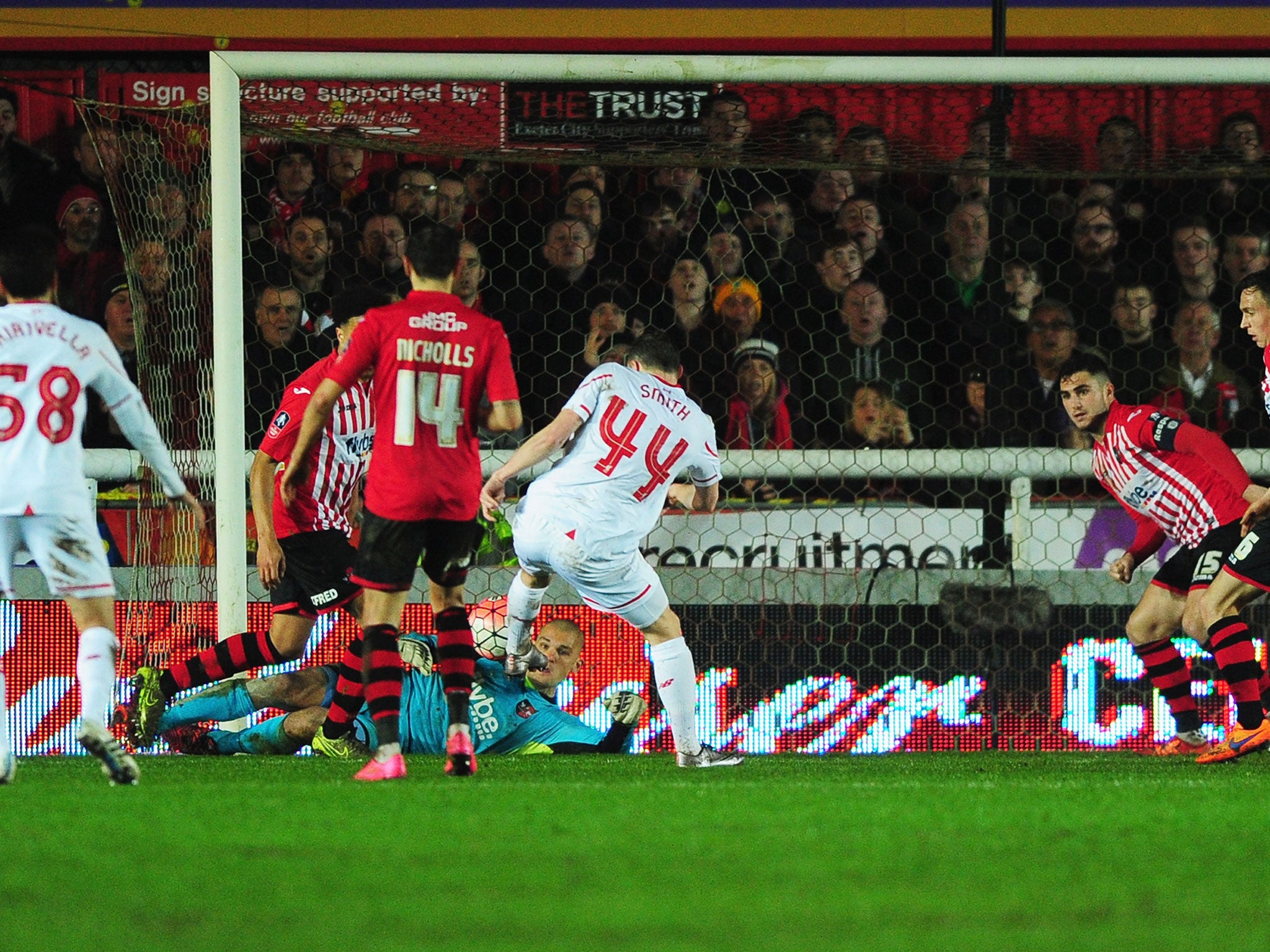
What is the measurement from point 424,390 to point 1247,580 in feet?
9.34

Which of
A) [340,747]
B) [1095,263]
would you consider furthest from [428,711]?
[1095,263]

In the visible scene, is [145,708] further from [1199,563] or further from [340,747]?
[1199,563]

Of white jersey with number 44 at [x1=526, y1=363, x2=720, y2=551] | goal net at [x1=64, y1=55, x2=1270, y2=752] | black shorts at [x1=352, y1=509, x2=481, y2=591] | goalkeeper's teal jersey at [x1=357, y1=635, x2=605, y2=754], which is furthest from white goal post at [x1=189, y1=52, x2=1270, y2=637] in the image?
black shorts at [x1=352, y1=509, x2=481, y2=591]

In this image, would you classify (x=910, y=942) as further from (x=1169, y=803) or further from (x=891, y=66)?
(x=891, y=66)

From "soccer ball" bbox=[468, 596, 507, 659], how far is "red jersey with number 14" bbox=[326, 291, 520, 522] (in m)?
2.10

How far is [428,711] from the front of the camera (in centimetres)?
655

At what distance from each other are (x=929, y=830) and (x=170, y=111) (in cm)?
456

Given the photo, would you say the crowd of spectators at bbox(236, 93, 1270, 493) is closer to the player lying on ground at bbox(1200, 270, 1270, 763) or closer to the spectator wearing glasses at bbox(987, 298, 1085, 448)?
the spectator wearing glasses at bbox(987, 298, 1085, 448)

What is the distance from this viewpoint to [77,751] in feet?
21.5

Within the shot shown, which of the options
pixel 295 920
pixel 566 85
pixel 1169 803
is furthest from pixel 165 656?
pixel 295 920

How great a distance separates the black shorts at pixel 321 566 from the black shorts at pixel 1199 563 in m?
2.92

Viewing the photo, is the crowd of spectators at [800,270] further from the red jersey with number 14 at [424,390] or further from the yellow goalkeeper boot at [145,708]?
the red jersey with number 14 at [424,390]

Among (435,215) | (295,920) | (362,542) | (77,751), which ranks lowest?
(77,751)

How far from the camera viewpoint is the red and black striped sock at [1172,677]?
6.39m
